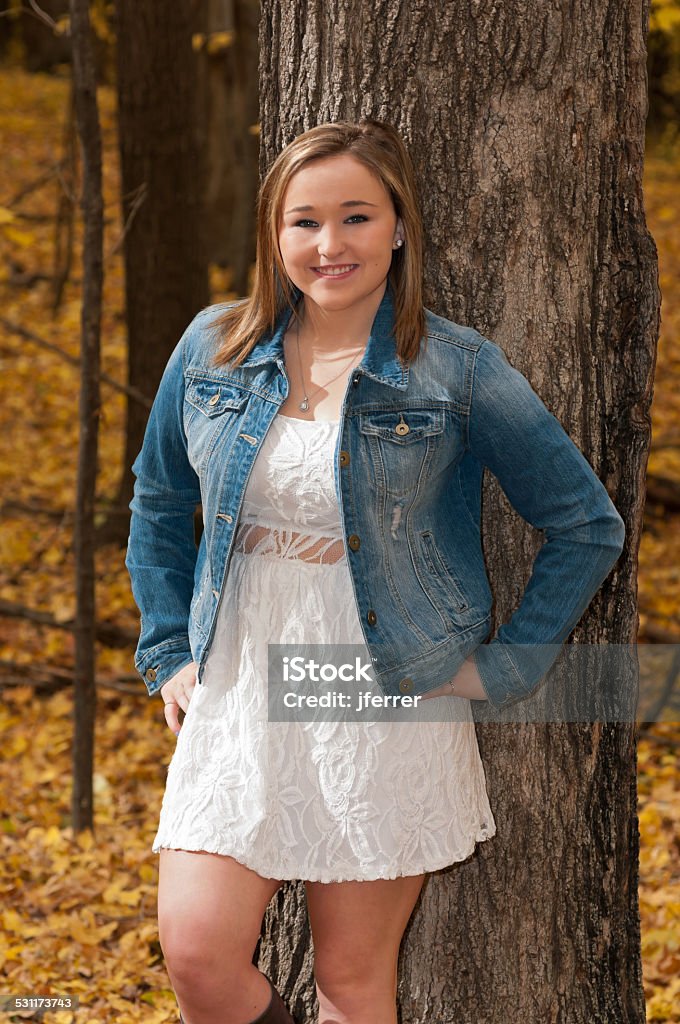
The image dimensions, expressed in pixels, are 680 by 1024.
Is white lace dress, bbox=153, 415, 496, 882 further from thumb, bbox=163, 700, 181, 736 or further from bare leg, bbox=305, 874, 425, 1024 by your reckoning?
thumb, bbox=163, 700, 181, 736

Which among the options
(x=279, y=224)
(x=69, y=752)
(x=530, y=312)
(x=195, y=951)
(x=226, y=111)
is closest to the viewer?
(x=195, y=951)

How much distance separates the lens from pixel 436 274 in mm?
2812

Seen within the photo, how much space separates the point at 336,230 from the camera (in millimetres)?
2402

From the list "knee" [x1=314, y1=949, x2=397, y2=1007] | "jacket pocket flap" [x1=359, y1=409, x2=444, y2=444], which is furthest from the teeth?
"knee" [x1=314, y1=949, x2=397, y2=1007]

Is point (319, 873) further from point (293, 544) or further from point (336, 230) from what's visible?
point (336, 230)

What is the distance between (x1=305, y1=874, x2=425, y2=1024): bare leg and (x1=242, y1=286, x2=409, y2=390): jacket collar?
106cm

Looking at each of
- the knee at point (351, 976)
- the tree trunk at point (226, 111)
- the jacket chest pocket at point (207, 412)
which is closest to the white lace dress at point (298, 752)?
the jacket chest pocket at point (207, 412)

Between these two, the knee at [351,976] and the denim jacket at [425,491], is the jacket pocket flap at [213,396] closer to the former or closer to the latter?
the denim jacket at [425,491]

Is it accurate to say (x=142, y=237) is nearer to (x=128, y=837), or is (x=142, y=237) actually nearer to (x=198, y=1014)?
(x=128, y=837)

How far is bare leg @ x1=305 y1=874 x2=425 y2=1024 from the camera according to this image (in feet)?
8.05

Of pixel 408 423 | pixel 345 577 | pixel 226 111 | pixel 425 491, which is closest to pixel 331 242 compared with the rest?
pixel 408 423

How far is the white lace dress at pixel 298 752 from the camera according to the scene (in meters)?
2.38

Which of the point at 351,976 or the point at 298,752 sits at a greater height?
the point at 298,752

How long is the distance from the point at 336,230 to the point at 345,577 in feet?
2.36
